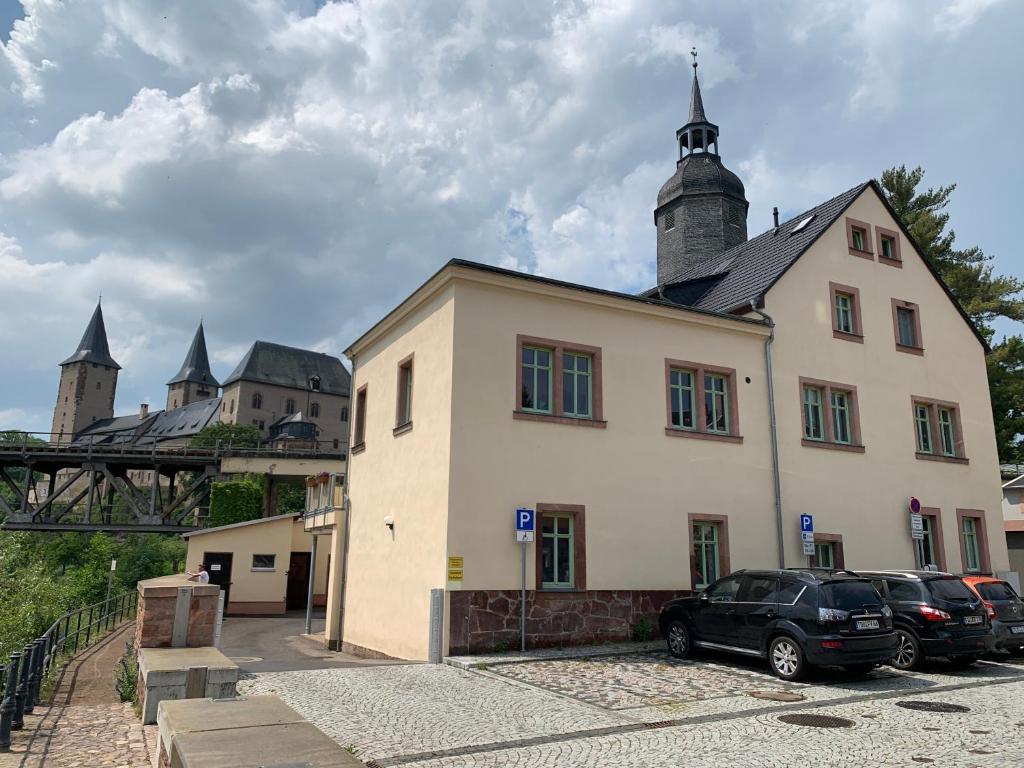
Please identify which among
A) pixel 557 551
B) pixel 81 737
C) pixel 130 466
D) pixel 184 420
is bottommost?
pixel 81 737

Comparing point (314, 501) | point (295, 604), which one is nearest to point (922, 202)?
point (314, 501)

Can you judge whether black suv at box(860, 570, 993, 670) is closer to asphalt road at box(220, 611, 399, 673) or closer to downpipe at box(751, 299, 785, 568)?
downpipe at box(751, 299, 785, 568)

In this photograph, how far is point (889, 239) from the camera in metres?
22.5

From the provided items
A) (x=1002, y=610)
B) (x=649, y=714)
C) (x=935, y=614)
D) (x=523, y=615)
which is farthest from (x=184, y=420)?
(x=649, y=714)

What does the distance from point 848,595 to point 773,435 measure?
750cm

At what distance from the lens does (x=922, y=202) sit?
35031mm

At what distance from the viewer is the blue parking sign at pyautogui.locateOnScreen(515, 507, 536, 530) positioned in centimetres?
1447

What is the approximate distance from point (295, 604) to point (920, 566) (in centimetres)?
2508

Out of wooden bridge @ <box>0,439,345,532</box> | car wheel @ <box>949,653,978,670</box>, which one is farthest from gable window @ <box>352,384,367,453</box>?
wooden bridge @ <box>0,439,345,532</box>

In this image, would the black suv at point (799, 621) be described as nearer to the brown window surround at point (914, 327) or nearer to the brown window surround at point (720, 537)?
the brown window surround at point (720, 537)

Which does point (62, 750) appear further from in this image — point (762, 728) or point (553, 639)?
point (553, 639)

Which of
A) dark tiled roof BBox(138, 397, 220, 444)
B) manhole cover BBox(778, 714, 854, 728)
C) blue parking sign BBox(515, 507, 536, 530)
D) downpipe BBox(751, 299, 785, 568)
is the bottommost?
manhole cover BBox(778, 714, 854, 728)

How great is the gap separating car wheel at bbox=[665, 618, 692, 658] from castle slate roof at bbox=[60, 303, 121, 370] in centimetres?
13514

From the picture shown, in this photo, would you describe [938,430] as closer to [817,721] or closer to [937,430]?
[937,430]
